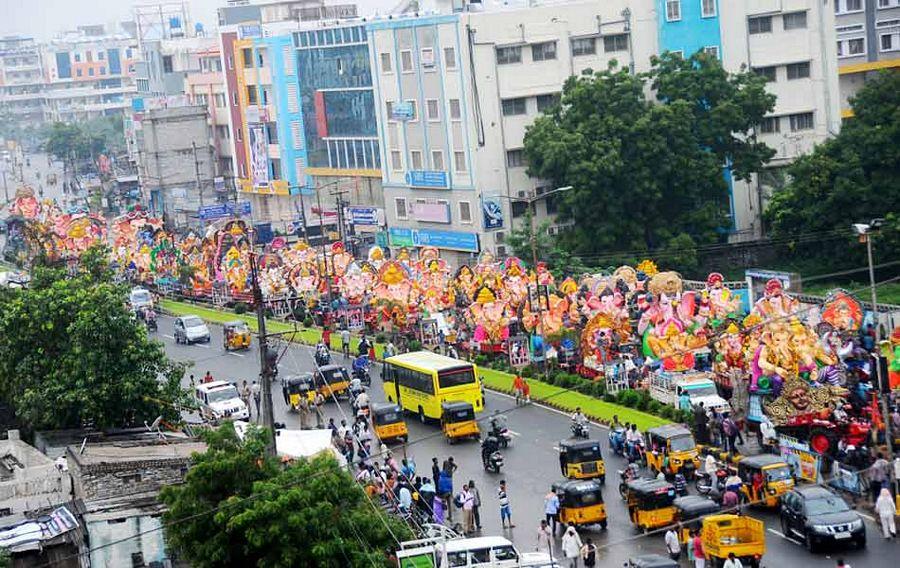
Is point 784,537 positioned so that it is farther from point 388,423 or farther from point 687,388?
point 388,423

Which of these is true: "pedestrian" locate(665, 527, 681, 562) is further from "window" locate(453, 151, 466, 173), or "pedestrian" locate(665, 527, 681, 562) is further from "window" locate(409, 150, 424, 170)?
"window" locate(409, 150, 424, 170)

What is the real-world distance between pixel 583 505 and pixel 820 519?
616cm

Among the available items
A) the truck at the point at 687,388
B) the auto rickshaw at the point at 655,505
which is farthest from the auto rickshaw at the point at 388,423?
the auto rickshaw at the point at 655,505

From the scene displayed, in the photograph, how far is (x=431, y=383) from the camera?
165 feet

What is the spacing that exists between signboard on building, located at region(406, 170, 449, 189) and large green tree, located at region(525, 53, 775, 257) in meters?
8.74

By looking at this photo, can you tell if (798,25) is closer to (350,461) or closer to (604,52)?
(604,52)

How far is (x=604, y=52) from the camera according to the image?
8344cm

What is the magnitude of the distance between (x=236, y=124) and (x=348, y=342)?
56114mm

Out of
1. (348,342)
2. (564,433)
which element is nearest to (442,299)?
(348,342)

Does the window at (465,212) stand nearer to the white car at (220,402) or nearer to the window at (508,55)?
the window at (508,55)

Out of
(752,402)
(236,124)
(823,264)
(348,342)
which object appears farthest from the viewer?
(236,124)

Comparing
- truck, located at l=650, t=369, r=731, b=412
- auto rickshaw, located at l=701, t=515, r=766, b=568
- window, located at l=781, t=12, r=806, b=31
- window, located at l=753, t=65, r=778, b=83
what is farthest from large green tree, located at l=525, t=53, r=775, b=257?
auto rickshaw, located at l=701, t=515, r=766, b=568

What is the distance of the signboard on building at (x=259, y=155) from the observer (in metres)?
112

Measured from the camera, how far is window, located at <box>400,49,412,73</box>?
8662cm
